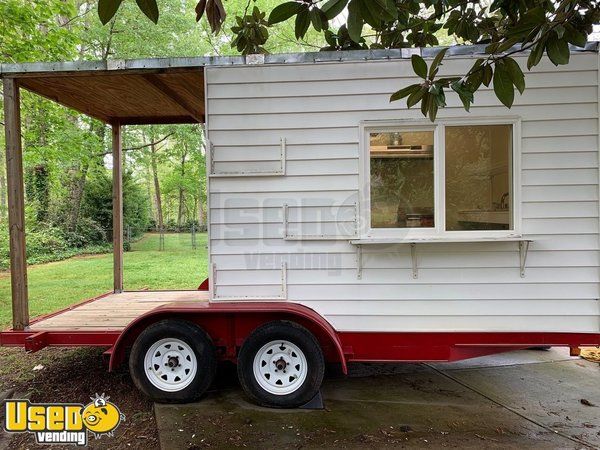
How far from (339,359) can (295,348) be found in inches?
14.0

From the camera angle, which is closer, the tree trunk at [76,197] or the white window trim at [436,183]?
the white window trim at [436,183]

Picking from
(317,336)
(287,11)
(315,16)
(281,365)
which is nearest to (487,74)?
(315,16)

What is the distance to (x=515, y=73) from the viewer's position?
1982 millimetres

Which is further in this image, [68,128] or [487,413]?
[68,128]

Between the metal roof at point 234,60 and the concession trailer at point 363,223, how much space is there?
0.04 ft

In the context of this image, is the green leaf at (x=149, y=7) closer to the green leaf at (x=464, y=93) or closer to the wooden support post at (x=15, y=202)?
the green leaf at (x=464, y=93)

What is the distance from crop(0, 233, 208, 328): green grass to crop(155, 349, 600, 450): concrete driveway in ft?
12.8

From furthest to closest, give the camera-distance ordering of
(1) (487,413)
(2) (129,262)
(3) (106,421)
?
(2) (129,262) < (1) (487,413) < (3) (106,421)

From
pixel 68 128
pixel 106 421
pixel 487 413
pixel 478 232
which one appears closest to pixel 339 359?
pixel 487 413

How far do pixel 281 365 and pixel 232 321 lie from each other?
0.52 meters

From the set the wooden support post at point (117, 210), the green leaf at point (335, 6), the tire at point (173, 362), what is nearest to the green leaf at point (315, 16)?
the green leaf at point (335, 6)

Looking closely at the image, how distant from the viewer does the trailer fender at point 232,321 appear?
303cm

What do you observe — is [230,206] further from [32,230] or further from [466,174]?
[32,230]

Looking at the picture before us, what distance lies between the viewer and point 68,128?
8672 mm
